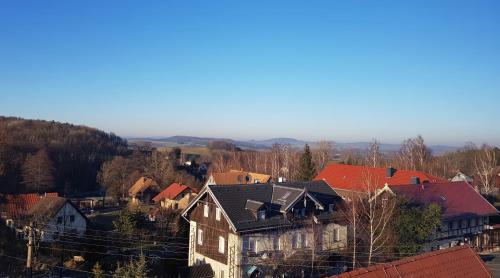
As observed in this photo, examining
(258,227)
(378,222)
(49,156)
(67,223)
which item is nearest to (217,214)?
(258,227)

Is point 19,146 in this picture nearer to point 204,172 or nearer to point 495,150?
point 204,172

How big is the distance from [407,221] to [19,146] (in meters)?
76.4

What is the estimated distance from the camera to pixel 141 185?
64375 mm

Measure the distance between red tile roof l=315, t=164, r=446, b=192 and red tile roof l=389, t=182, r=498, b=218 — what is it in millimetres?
7096

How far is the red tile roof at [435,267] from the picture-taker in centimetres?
1430

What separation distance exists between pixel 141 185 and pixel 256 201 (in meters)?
40.8

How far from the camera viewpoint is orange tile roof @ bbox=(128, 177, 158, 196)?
63.0 meters

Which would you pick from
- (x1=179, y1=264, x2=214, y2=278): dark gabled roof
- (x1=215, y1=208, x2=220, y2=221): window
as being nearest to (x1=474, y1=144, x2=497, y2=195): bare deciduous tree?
(x1=215, y1=208, x2=220, y2=221): window

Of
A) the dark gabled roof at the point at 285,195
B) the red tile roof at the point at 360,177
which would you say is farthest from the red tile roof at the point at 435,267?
the red tile roof at the point at 360,177

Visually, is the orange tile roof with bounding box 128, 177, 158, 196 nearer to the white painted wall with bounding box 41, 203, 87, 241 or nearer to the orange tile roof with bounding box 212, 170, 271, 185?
the orange tile roof with bounding box 212, 170, 271, 185

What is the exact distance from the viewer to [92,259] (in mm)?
29953

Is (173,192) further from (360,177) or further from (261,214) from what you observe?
(261,214)

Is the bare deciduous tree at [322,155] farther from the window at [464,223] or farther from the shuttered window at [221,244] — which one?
the shuttered window at [221,244]

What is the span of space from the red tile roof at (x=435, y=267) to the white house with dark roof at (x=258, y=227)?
34.5 feet
